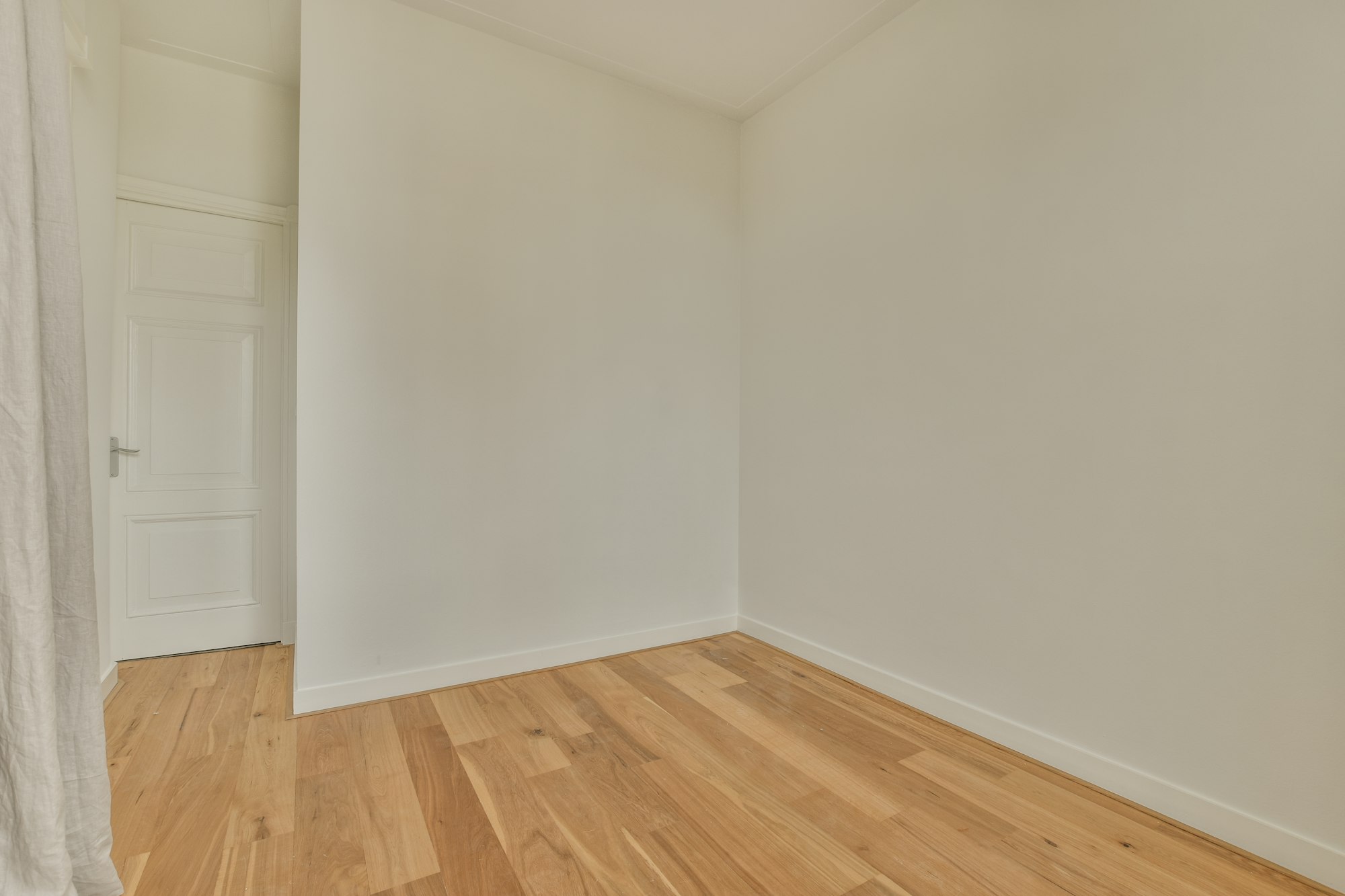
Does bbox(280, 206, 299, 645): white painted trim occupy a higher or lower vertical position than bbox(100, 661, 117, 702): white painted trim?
higher

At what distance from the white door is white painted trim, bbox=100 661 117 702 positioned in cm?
30

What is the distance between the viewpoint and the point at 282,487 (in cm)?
323

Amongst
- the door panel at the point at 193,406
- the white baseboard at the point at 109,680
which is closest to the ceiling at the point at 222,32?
the door panel at the point at 193,406

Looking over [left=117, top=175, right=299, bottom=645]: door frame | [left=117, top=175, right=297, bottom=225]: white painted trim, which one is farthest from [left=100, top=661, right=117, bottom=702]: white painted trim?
[left=117, top=175, right=297, bottom=225]: white painted trim

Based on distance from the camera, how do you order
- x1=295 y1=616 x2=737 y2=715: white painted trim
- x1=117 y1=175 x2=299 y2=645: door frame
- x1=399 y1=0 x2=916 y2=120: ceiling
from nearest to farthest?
1. x1=295 y1=616 x2=737 y2=715: white painted trim
2. x1=399 y1=0 x2=916 y2=120: ceiling
3. x1=117 y1=175 x2=299 y2=645: door frame

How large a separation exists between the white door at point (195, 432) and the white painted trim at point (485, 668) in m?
1.05

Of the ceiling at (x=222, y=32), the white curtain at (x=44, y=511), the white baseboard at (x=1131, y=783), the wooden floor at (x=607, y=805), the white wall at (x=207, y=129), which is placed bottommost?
the wooden floor at (x=607, y=805)

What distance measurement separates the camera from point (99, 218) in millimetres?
2420

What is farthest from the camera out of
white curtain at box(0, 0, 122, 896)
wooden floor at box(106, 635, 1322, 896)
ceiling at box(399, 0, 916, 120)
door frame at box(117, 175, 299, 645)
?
door frame at box(117, 175, 299, 645)

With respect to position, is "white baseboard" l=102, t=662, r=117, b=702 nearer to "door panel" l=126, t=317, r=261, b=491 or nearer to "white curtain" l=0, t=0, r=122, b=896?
"door panel" l=126, t=317, r=261, b=491

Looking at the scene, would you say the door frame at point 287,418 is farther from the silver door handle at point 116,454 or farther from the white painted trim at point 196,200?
the silver door handle at point 116,454

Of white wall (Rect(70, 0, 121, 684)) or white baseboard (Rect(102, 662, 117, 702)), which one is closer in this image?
white wall (Rect(70, 0, 121, 684))

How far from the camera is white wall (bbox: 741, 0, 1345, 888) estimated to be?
1.59 metres

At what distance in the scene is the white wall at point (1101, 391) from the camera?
62.6 inches
